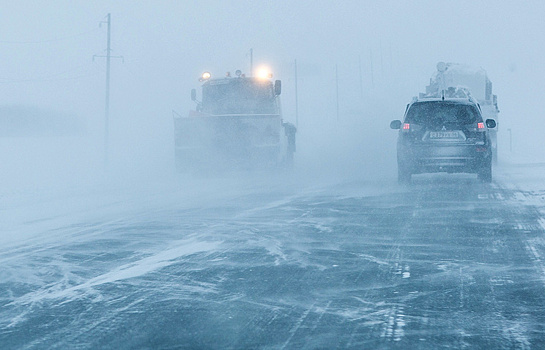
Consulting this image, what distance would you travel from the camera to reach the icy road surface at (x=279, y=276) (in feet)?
19.2

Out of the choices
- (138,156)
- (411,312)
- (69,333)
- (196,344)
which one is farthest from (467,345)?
(138,156)

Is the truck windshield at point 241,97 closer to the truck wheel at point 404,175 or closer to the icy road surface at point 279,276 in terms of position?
the truck wheel at point 404,175

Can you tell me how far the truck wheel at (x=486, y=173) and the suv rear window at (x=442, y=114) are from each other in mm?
1161

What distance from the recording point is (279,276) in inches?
318

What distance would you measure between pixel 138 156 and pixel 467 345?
40.9 m

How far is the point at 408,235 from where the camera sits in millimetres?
11008

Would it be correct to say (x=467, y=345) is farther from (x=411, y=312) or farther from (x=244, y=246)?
(x=244, y=246)

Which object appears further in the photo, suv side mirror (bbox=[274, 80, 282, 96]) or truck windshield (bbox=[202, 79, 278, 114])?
truck windshield (bbox=[202, 79, 278, 114])

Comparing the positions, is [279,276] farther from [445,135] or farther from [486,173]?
[486,173]

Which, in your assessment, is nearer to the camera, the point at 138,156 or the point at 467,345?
the point at 467,345

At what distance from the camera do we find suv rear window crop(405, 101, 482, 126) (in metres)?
19.0

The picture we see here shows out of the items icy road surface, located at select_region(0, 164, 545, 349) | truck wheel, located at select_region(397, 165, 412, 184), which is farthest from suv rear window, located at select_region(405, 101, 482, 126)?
icy road surface, located at select_region(0, 164, 545, 349)

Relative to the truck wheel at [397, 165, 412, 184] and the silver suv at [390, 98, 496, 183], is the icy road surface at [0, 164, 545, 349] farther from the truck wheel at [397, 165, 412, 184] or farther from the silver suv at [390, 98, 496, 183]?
the truck wheel at [397, 165, 412, 184]

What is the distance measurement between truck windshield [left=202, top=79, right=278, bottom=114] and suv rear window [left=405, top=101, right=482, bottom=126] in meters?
7.25
